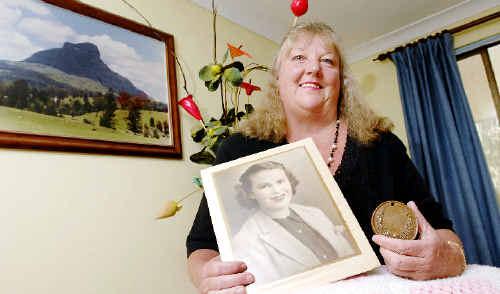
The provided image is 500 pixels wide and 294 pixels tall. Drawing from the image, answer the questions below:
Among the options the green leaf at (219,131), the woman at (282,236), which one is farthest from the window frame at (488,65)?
the woman at (282,236)

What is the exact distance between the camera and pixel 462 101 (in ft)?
6.33

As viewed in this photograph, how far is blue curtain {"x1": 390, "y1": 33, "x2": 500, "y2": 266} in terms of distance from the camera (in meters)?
1.79

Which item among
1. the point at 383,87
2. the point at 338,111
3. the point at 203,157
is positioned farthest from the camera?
the point at 383,87

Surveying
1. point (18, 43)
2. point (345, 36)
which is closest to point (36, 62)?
point (18, 43)

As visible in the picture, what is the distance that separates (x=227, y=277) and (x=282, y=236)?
0.10 m

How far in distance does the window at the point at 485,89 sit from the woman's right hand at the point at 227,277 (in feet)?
7.33

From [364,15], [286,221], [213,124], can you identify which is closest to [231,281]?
[286,221]

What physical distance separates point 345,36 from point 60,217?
2218mm

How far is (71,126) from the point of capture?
1113 millimetres

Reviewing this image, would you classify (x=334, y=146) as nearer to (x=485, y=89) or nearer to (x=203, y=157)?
(x=203, y=157)

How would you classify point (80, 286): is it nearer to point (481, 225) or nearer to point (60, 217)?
point (60, 217)

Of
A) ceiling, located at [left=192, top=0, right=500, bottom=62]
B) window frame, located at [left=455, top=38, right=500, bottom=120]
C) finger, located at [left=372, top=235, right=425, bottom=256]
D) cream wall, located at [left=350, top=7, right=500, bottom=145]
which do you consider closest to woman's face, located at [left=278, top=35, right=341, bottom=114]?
finger, located at [left=372, top=235, right=425, bottom=256]

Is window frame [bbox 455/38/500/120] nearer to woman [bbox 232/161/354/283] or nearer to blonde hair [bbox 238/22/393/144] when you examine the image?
blonde hair [bbox 238/22/393/144]

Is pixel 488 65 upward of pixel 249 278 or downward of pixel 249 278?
upward
